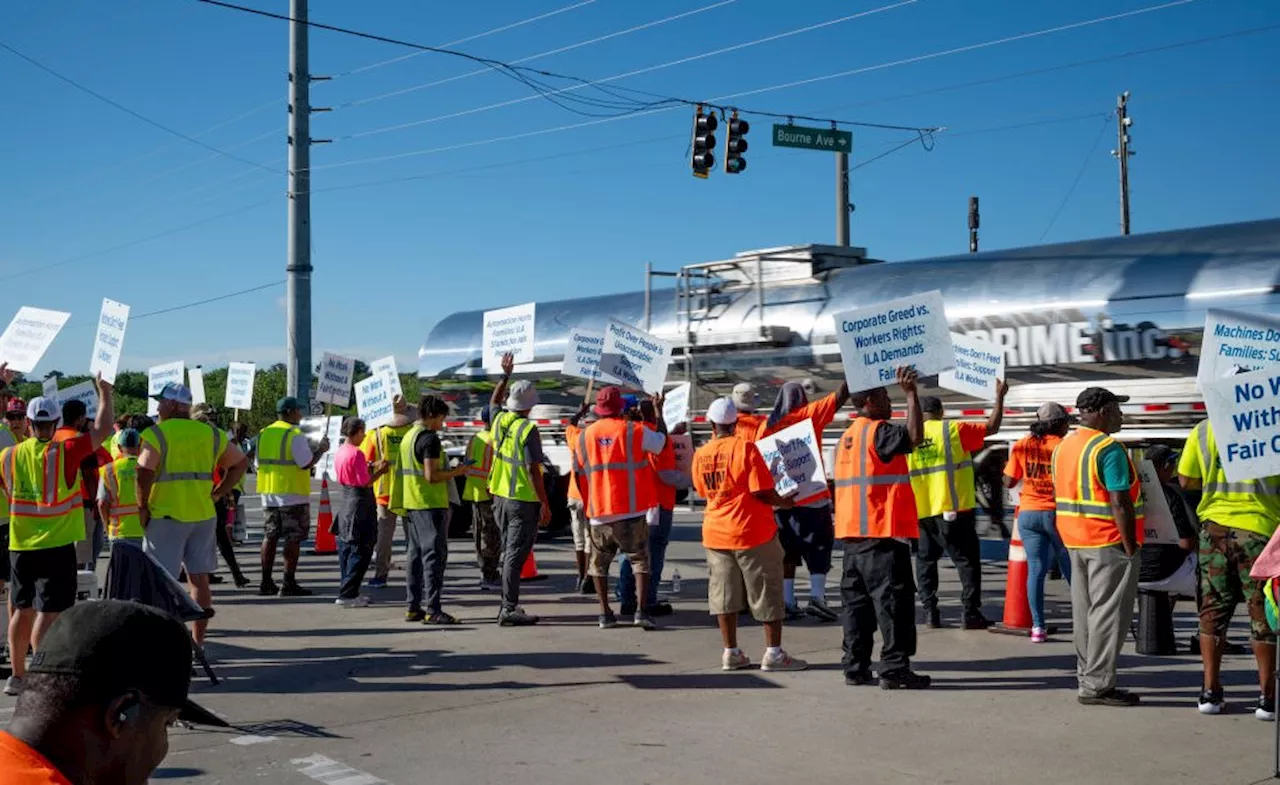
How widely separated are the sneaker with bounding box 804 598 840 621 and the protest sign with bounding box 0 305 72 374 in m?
6.45

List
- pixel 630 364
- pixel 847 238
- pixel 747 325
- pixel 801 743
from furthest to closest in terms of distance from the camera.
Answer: pixel 847 238 < pixel 747 325 < pixel 630 364 < pixel 801 743

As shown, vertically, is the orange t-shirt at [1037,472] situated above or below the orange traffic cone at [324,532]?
above

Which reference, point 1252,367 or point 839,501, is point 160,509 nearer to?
point 839,501

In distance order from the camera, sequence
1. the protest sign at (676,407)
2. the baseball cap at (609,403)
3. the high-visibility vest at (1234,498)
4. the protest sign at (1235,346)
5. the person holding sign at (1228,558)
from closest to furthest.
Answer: the person holding sign at (1228,558) < the high-visibility vest at (1234,498) < the protest sign at (1235,346) < the baseball cap at (609,403) < the protest sign at (676,407)

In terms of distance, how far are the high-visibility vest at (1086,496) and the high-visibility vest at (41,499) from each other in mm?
6105

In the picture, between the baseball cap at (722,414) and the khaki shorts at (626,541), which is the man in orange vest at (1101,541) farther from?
the khaki shorts at (626,541)

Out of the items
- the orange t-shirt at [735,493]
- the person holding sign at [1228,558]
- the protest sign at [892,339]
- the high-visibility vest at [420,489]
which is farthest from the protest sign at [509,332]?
the person holding sign at [1228,558]

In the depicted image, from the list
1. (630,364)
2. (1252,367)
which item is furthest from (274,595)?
(1252,367)

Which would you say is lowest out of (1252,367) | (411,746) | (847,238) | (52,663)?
(411,746)

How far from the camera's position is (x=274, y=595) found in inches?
535

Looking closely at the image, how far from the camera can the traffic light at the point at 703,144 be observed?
2378 cm

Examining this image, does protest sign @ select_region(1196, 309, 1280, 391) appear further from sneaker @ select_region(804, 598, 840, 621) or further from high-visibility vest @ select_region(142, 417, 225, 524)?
high-visibility vest @ select_region(142, 417, 225, 524)

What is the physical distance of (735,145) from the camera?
80.8ft

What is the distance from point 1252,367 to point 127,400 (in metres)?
44.3
